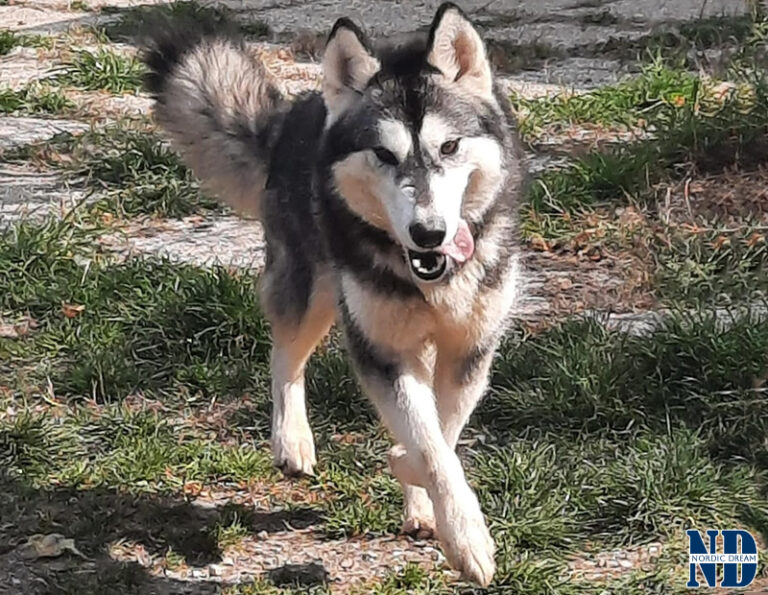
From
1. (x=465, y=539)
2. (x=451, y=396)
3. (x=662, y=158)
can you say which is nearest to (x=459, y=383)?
(x=451, y=396)

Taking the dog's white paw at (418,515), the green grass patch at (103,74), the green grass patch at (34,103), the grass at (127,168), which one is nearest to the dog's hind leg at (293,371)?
the dog's white paw at (418,515)

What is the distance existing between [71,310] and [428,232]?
2.65 meters

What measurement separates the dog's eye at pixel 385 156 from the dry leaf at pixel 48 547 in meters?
1.50

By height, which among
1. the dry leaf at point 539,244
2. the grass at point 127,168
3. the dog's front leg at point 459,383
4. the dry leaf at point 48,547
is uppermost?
the dog's front leg at point 459,383

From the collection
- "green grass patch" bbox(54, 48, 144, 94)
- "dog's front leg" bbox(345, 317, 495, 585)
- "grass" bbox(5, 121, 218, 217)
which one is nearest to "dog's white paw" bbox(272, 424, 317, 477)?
"dog's front leg" bbox(345, 317, 495, 585)

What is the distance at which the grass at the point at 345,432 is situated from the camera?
3.97 metres

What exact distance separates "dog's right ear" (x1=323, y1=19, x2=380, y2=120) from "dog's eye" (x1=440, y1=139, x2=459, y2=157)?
15.3 inches

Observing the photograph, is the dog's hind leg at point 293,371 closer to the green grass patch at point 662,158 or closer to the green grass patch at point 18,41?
the green grass patch at point 662,158

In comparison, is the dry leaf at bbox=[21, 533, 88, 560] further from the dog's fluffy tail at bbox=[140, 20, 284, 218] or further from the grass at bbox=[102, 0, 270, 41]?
the grass at bbox=[102, 0, 270, 41]

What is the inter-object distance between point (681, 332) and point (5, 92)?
5429mm

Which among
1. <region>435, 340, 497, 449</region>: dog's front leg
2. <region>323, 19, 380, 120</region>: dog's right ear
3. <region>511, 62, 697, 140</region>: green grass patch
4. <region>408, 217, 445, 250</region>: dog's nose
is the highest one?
<region>323, 19, 380, 120</region>: dog's right ear

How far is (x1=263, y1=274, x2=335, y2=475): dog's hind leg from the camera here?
14.3ft

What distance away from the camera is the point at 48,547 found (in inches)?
156

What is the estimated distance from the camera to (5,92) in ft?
28.2
